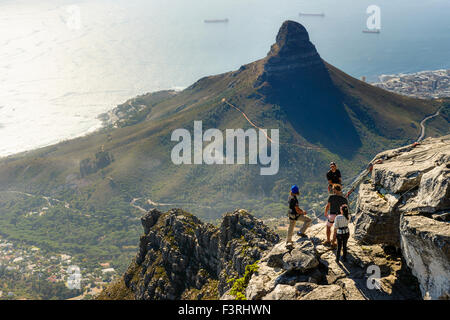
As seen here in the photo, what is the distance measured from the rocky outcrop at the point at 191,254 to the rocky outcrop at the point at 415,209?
38.0ft

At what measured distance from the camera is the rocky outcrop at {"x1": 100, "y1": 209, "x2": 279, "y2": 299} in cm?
2966

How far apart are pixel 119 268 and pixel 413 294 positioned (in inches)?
5006

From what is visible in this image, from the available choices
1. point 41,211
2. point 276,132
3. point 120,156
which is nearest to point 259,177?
point 276,132

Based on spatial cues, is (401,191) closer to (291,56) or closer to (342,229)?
(342,229)

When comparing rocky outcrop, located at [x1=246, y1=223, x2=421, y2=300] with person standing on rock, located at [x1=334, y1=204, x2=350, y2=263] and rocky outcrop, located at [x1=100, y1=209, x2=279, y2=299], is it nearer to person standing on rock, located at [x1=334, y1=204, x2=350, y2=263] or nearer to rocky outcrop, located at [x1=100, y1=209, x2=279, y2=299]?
person standing on rock, located at [x1=334, y1=204, x2=350, y2=263]

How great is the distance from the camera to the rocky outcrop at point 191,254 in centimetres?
2966

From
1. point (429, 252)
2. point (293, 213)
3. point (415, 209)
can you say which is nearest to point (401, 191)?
point (415, 209)

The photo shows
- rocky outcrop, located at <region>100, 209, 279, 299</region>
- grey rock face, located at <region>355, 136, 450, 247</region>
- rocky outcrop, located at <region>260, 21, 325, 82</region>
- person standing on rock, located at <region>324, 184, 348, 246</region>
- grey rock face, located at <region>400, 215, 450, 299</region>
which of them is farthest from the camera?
rocky outcrop, located at <region>260, 21, 325, 82</region>

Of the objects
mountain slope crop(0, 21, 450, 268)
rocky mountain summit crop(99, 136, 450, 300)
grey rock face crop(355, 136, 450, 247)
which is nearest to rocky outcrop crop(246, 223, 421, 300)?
rocky mountain summit crop(99, 136, 450, 300)

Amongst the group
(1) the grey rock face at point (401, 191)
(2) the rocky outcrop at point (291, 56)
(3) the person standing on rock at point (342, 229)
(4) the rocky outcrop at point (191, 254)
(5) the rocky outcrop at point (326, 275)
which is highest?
(2) the rocky outcrop at point (291, 56)

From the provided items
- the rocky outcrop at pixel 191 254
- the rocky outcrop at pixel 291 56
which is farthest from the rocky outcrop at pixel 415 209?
the rocky outcrop at pixel 291 56

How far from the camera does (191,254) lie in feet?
127

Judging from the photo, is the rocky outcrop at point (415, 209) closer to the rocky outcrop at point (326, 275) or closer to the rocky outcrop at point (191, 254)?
the rocky outcrop at point (326, 275)

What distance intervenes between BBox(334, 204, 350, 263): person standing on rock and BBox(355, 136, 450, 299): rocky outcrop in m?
0.90
